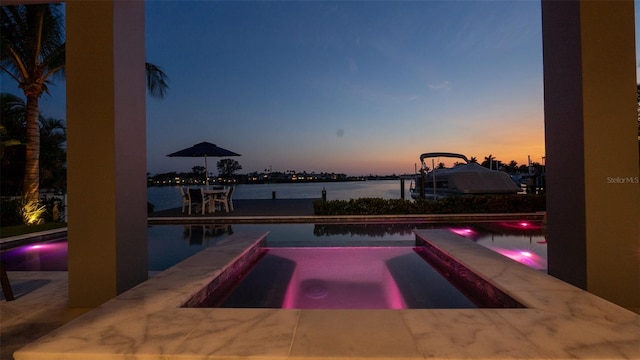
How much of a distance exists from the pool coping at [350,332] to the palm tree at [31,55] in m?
9.09

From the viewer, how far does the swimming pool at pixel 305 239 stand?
4.92m

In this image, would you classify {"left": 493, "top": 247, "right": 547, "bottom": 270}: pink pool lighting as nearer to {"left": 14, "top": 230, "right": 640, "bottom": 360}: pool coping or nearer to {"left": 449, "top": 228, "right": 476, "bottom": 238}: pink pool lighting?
{"left": 449, "top": 228, "right": 476, "bottom": 238}: pink pool lighting

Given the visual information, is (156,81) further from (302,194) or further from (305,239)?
(302,194)

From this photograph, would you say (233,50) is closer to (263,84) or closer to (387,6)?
(263,84)

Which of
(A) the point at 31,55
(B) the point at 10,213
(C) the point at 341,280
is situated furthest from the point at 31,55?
(C) the point at 341,280

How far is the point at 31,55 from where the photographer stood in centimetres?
847

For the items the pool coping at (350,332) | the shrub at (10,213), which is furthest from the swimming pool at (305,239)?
the pool coping at (350,332)

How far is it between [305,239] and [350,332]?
4.54m

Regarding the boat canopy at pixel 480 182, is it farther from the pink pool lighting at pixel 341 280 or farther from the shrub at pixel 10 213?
the shrub at pixel 10 213

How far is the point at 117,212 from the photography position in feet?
9.25

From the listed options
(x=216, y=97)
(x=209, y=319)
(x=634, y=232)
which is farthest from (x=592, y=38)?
(x=216, y=97)

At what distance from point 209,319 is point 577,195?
3.43 metres

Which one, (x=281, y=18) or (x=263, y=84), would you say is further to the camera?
(x=263, y=84)

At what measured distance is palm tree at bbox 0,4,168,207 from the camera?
27.0ft
